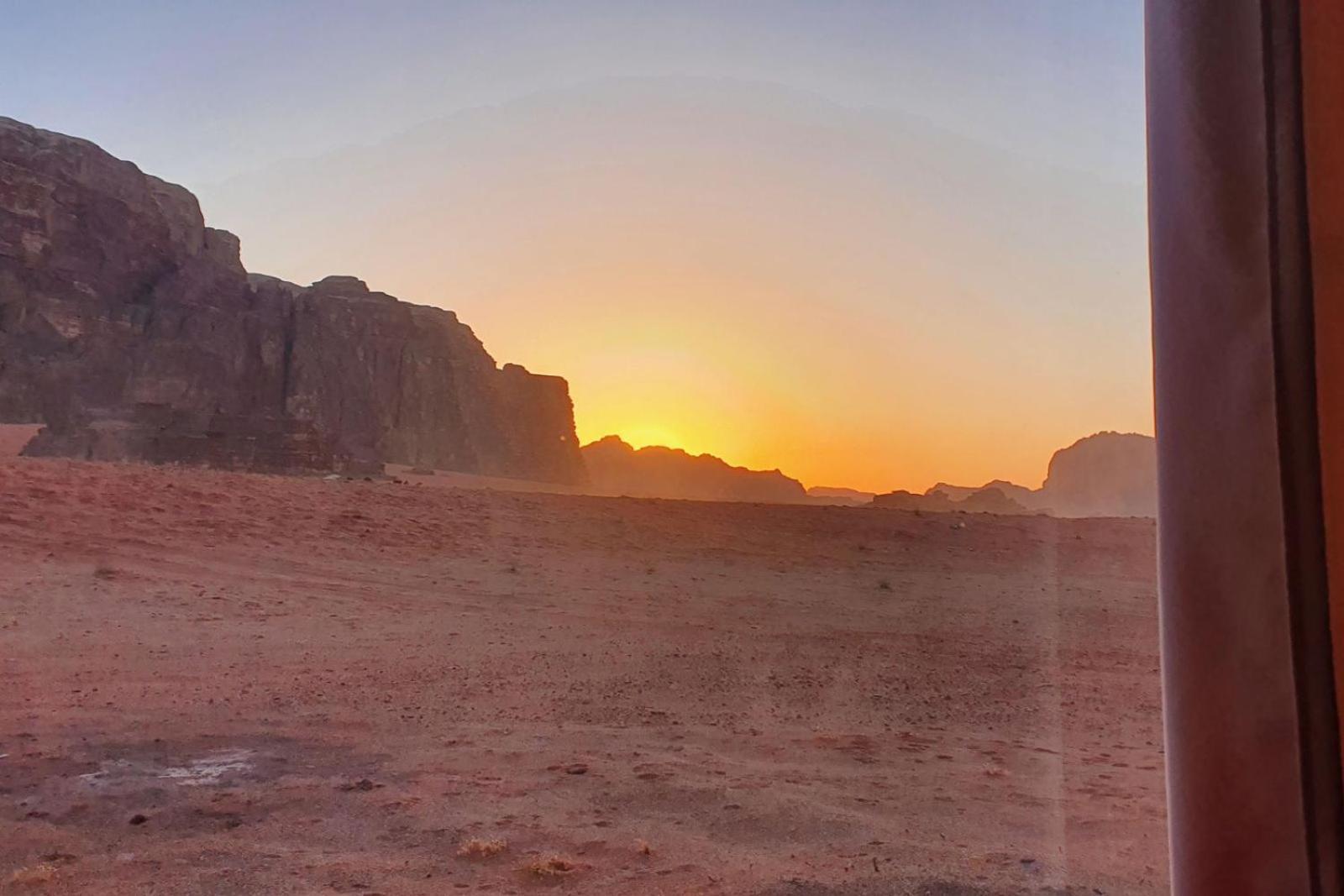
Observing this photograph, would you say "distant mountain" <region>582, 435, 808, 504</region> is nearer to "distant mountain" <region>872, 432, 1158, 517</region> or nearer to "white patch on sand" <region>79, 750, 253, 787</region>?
"distant mountain" <region>872, 432, 1158, 517</region>

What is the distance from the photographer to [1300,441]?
0.93 meters

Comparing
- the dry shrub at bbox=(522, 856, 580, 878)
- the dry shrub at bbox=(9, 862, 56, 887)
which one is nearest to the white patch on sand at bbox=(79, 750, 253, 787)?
the dry shrub at bbox=(9, 862, 56, 887)

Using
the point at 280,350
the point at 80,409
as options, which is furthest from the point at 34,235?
the point at 80,409

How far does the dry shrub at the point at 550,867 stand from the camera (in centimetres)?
383

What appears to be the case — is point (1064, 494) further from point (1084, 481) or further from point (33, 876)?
point (33, 876)

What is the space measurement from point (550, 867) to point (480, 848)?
1.19 feet

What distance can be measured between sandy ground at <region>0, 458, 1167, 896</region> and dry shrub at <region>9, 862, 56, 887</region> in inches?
0.5

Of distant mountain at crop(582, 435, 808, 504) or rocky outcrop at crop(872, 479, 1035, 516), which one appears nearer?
rocky outcrop at crop(872, 479, 1035, 516)

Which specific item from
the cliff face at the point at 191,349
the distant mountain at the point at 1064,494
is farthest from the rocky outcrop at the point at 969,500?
the cliff face at the point at 191,349

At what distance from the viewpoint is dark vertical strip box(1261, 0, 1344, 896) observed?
35.5 inches

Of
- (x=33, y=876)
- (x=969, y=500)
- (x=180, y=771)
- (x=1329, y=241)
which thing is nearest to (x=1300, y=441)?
(x=1329, y=241)

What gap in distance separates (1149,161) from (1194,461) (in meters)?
0.38

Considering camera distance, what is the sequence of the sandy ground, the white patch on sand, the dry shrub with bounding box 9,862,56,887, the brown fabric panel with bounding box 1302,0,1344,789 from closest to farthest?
the brown fabric panel with bounding box 1302,0,1344,789 → the dry shrub with bounding box 9,862,56,887 → the sandy ground → the white patch on sand

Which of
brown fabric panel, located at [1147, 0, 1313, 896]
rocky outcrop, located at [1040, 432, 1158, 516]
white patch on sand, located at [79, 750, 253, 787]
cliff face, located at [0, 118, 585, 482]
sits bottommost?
white patch on sand, located at [79, 750, 253, 787]
